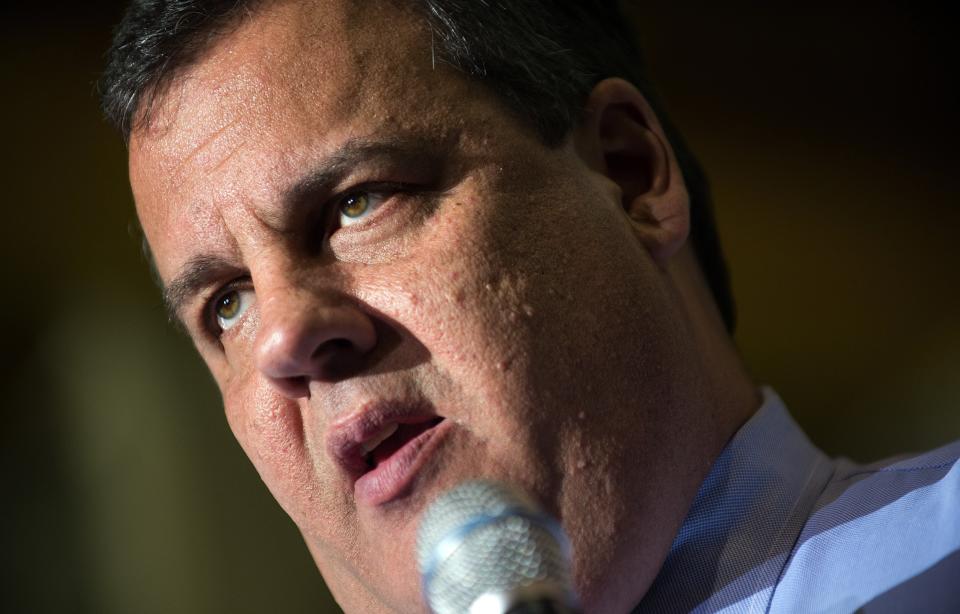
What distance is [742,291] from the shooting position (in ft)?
11.1

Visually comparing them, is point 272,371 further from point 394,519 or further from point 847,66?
point 847,66

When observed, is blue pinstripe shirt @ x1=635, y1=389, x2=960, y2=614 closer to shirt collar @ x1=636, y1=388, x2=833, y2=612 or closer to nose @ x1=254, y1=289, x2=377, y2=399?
shirt collar @ x1=636, y1=388, x2=833, y2=612

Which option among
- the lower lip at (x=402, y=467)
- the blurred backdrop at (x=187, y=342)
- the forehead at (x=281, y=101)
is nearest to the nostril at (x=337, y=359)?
the lower lip at (x=402, y=467)

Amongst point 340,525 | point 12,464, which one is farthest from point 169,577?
point 340,525

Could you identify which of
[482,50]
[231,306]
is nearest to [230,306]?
[231,306]

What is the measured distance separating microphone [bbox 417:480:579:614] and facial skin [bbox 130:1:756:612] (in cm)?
44

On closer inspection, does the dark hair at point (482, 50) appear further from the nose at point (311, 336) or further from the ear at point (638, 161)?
the nose at point (311, 336)

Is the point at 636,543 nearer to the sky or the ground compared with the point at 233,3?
nearer to the ground

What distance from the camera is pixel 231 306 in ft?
5.06

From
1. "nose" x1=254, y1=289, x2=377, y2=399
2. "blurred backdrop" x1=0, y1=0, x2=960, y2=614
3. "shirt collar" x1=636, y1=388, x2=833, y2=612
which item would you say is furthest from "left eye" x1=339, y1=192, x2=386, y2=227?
"blurred backdrop" x1=0, y1=0, x2=960, y2=614

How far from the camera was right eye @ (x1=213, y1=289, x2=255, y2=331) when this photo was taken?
151cm

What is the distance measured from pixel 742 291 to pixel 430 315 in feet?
7.71

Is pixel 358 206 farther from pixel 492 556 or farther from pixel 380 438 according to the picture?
pixel 492 556

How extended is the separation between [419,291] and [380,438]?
20cm
